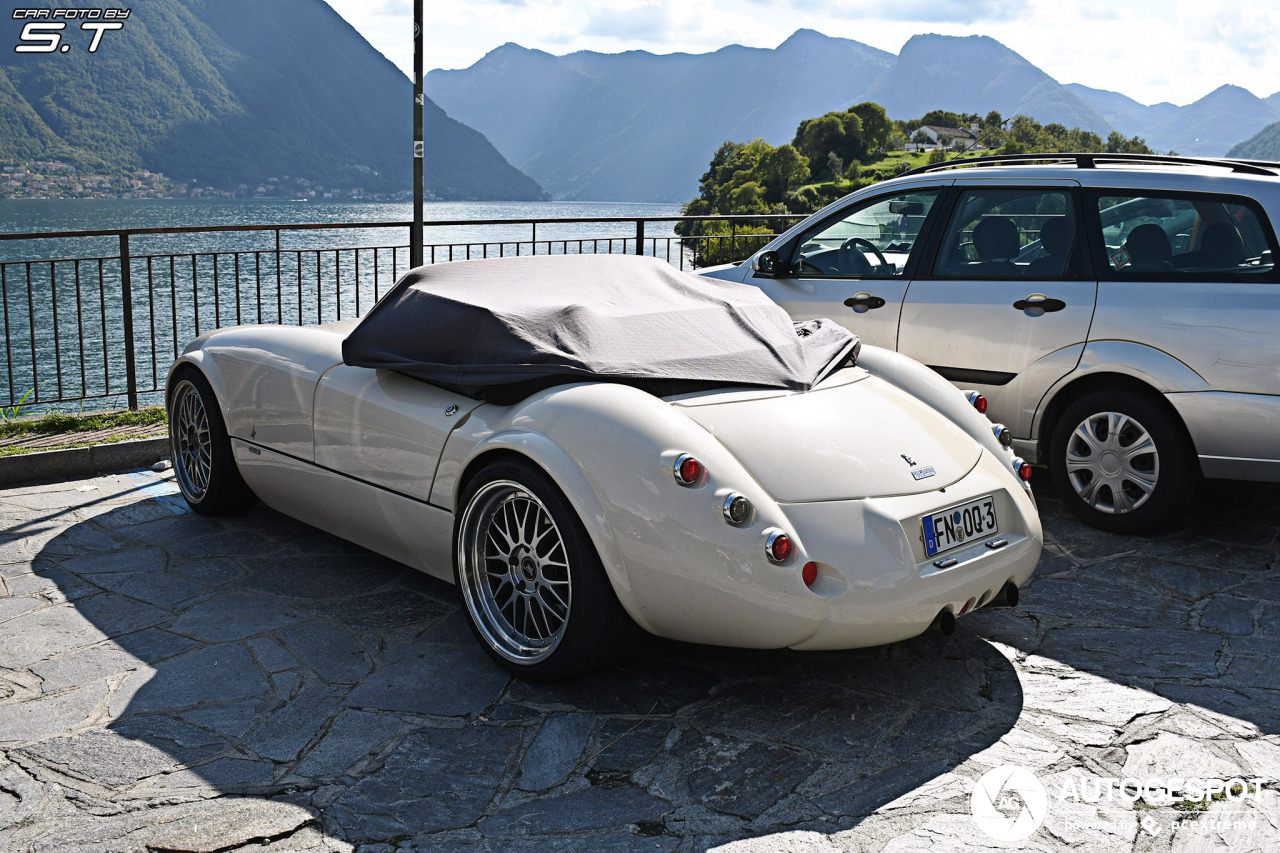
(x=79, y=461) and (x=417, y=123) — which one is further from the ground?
(x=417, y=123)

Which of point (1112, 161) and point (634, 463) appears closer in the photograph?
point (634, 463)

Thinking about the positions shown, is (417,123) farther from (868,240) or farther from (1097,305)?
(1097,305)

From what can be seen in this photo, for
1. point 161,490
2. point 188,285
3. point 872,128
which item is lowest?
point 188,285

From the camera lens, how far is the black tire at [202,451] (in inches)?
195

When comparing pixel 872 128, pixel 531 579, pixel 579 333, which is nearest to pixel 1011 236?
pixel 579 333

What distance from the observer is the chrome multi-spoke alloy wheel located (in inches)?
200

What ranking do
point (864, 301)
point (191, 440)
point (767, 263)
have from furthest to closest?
point (767, 263), point (864, 301), point (191, 440)

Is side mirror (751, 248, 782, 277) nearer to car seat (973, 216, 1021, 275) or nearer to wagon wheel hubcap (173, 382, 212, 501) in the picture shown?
car seat (973, 216, 1021, 275)

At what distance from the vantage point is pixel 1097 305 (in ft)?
16.8

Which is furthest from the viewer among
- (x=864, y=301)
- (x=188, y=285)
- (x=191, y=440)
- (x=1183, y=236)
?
(x=188, y=285)

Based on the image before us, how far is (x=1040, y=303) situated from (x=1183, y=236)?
714 millimetres

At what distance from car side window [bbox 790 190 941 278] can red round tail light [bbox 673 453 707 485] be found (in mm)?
3269

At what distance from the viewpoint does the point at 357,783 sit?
9.32 feet

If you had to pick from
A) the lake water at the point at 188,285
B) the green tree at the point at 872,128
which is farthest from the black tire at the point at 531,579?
the green tree at the point at 872,128
